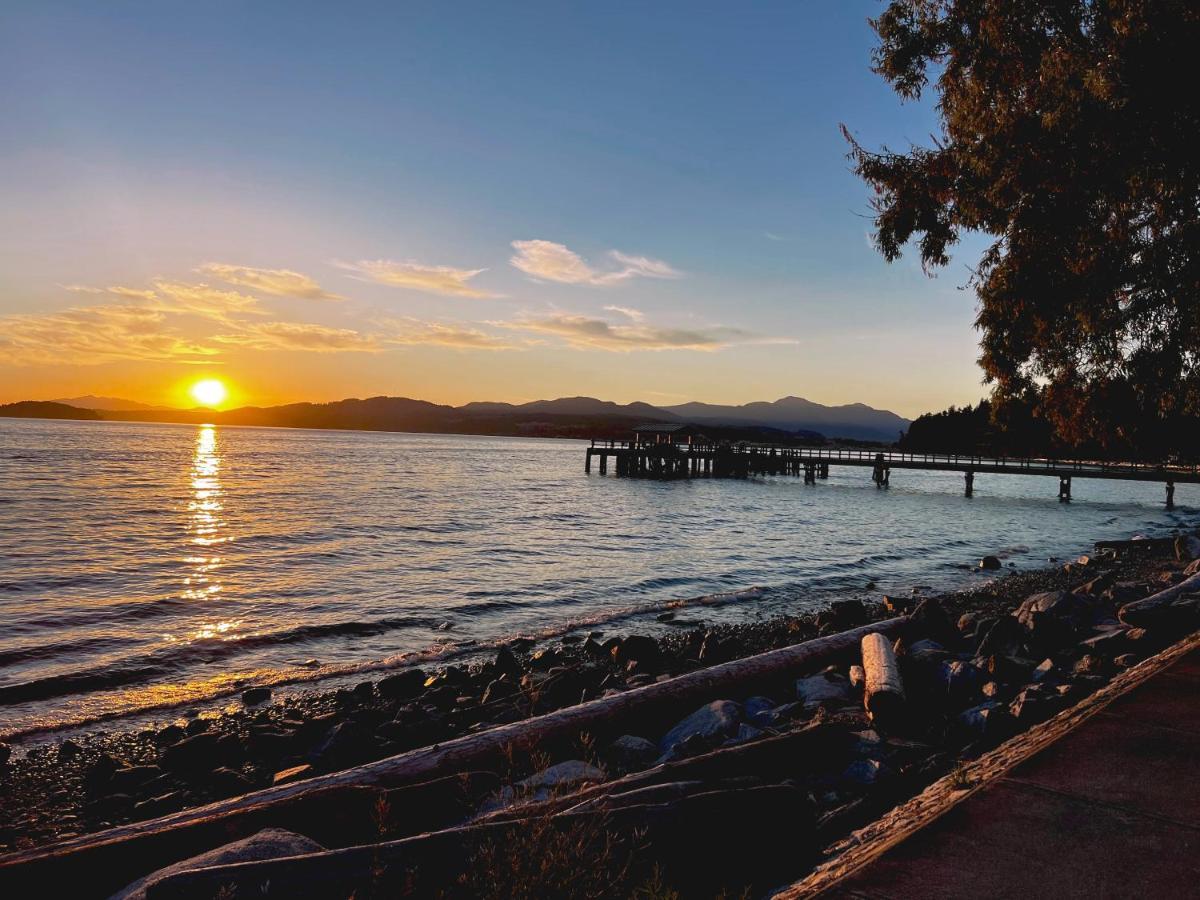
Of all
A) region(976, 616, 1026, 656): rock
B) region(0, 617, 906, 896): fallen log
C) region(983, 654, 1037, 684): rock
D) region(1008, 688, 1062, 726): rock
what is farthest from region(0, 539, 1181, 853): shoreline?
region(1008, 688, 1062, 726): rock

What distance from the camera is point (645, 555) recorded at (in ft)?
77.3

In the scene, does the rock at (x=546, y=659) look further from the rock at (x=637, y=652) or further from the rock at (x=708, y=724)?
the rock at (x=708, y=724)

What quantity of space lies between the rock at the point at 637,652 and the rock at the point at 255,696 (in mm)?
4987

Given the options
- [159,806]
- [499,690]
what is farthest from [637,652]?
[159,806]

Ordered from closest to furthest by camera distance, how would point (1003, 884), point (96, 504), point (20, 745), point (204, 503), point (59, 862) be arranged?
point (1003, 884) → point (59, 862) → point (20, 745) → point (96, 504) → point (204, 503)

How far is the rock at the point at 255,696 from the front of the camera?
389 inches

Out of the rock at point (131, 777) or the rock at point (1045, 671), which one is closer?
the rock at point (131, 777)

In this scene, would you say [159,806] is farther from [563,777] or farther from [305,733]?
[563,777]

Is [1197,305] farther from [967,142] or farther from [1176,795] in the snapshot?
[1176,795]

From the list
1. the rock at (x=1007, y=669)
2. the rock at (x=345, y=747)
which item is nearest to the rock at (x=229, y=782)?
the rock at (x=345, y=747)

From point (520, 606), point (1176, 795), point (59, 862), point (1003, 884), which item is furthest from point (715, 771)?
point (520, 606)

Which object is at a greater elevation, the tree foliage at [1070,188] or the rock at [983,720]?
the tree foliage at [1070,188]

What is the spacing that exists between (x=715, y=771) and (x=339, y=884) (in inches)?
106

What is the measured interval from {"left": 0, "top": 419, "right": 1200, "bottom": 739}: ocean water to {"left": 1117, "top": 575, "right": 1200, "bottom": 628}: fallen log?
21.0 ft
